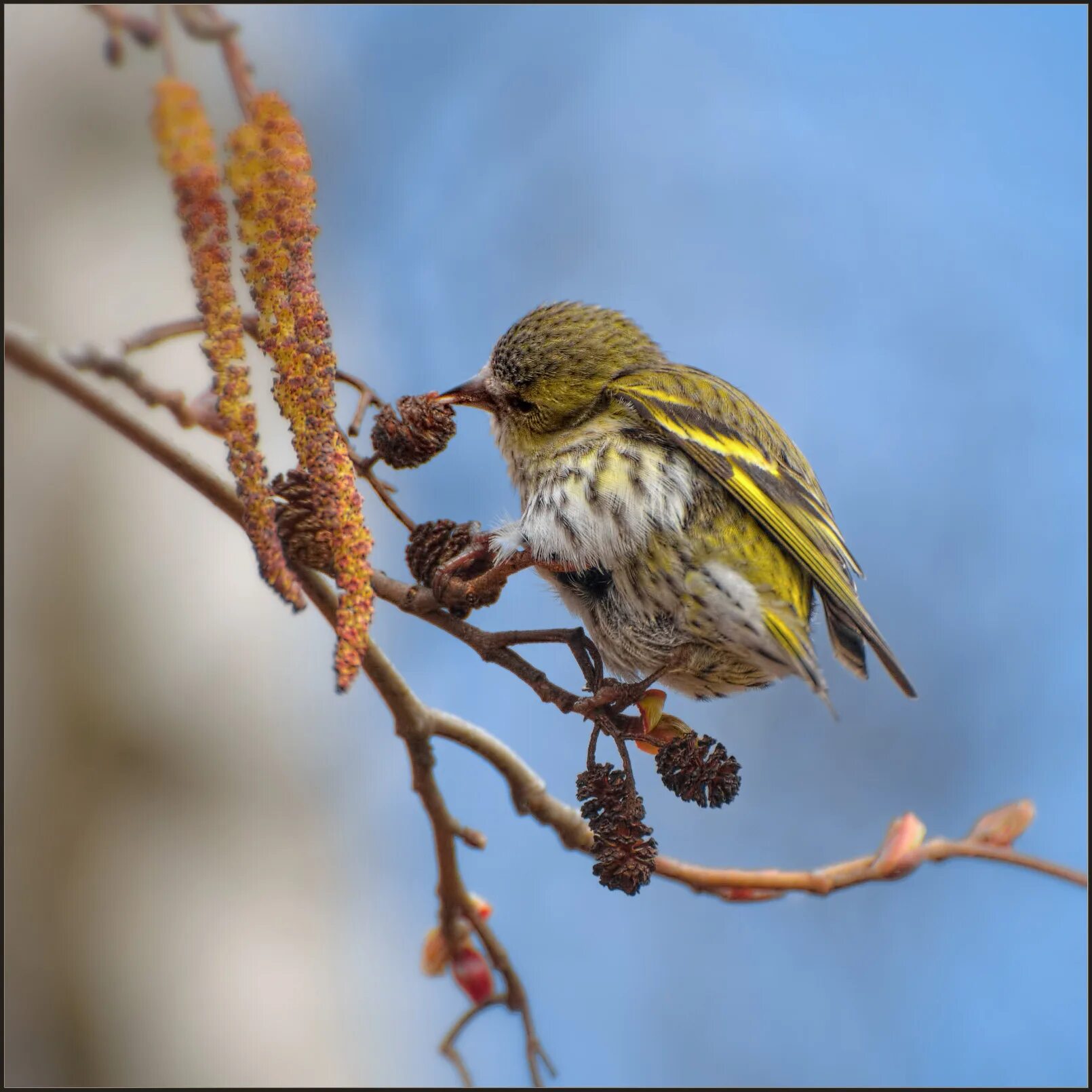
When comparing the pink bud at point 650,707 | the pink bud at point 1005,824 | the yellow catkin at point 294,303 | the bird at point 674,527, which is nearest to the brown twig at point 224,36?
the yellow catkin at point 294,303

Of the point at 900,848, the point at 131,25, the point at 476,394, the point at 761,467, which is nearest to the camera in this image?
the point at 131,25

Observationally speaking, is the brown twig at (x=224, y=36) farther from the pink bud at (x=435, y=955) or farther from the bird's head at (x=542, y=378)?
the pink bud at (x=435, y=955)

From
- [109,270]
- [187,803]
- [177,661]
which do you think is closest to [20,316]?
[109,270]

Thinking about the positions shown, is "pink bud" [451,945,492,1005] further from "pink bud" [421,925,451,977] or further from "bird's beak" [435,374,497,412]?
"bird's beak" [435,374,497,412]

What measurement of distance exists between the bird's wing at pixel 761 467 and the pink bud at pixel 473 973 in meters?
0.74

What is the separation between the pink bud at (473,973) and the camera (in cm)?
184

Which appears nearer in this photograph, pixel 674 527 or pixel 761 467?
pixel 674 527

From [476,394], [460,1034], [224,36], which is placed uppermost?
[476,394]

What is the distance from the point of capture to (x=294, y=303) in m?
1.12

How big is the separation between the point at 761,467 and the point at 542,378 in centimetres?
40

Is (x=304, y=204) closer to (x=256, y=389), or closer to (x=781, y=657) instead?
(x=781, y=657)

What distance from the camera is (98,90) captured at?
3.07 m

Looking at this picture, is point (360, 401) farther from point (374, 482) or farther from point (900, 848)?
point (900, 848)

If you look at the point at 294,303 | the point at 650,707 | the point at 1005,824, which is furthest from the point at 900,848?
the point at 294,303
